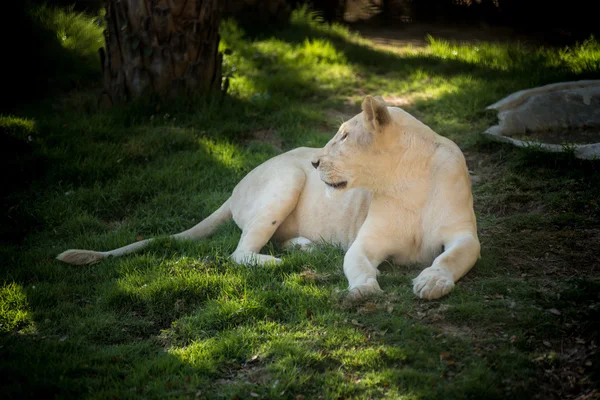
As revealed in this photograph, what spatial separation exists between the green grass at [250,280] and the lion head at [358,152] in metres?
0.70

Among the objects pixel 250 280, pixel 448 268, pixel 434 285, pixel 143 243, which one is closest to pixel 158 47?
pixel 143 243

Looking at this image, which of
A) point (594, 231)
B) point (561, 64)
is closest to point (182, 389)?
point (594, 231)

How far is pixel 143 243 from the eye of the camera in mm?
6117

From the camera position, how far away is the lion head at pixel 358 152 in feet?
17.0

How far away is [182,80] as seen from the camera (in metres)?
9.00

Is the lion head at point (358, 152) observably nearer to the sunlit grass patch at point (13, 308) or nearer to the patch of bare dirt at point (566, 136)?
the sunlit grass patch at point (13, 308)

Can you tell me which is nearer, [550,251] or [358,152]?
[358,152]

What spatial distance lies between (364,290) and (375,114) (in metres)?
1.29

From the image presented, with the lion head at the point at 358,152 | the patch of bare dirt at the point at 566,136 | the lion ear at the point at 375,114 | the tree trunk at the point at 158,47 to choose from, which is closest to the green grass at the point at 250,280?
the tree trunk at the point at 158,47

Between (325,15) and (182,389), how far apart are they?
1174 centimetres

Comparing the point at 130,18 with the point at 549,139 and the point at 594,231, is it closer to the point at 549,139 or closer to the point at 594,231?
the point at 549,139

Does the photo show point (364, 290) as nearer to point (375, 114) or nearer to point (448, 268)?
point (448, 268)

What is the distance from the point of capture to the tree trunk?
8.71 metres

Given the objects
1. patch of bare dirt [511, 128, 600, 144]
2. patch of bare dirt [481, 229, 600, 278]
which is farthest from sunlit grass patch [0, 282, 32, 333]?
patch of bare dirt [511, 128, 600, 144]
